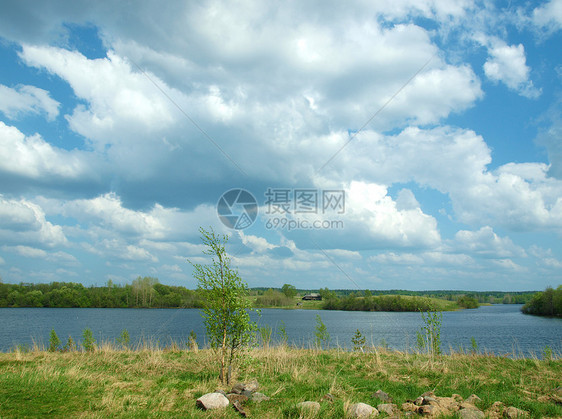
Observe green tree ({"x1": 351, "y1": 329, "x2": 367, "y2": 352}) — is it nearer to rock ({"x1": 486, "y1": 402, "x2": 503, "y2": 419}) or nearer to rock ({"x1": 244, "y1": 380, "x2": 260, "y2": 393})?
rock ({"x1": 244, "y1": 380, "x2": 260, "y2": 393})

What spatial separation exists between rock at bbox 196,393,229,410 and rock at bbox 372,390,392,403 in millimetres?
4148

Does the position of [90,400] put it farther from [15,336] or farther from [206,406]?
[15,336]

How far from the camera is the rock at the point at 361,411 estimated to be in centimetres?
845

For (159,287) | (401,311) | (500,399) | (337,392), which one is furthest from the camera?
(159,287)

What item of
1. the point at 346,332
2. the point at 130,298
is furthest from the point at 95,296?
the point at 346,332

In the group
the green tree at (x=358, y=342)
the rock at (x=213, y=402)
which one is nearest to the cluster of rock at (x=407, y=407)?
A: the rock at (x=213, y=402)

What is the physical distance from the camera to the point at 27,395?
9.10 m

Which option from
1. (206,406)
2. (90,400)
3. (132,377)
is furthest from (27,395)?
(206,406)

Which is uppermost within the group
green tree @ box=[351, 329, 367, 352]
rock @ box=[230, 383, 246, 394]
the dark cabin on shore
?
rock @ box=[230, 383, 246, 394]

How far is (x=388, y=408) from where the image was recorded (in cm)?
888

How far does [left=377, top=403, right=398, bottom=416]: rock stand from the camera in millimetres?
8758

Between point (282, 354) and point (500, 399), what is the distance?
7.92m

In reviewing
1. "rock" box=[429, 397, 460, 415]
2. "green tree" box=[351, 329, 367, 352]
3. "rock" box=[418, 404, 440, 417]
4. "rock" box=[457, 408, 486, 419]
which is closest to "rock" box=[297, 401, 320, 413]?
"rock" box=[418, 404, 440, 417]

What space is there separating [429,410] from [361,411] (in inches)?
63.7
